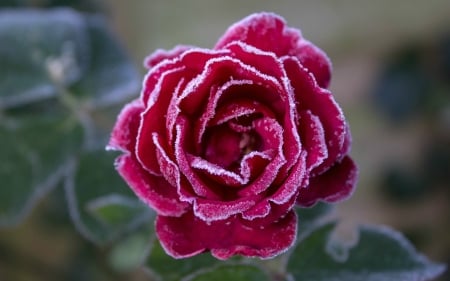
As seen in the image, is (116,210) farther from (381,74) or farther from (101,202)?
(381,74)

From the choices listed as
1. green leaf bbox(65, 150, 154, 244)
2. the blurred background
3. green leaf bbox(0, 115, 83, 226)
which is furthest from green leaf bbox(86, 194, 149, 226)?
the blurred background

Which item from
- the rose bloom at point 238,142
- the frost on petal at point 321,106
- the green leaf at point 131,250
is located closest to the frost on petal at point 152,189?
the rose bloom at point 238,142

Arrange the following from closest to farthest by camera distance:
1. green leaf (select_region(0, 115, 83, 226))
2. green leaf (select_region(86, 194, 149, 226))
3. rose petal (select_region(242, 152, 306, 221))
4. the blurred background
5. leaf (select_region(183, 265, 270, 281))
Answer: rose petal (select_region(242, 152, 306, 221)) → leaf (select_region(183, 265, 270, 281)) → green leaf (select_region(86, 194, 149, 226)) → green leaf (select_region(0, 115, 83, 226)) → the blurred background

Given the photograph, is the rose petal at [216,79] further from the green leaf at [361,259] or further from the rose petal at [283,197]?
the green leaf at [361,259]

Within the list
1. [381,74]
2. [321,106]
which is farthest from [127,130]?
[381,74]

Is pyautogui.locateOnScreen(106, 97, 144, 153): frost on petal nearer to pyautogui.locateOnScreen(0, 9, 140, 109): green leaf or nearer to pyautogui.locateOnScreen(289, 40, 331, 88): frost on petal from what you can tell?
pyautogui.locateOnScreen(289, 40, 331, 88): frost on petal

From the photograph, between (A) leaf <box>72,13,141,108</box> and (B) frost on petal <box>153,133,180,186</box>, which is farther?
(A) leaf <box>72,13,141,108</box>

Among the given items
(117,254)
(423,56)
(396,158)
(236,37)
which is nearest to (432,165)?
(396,158)
